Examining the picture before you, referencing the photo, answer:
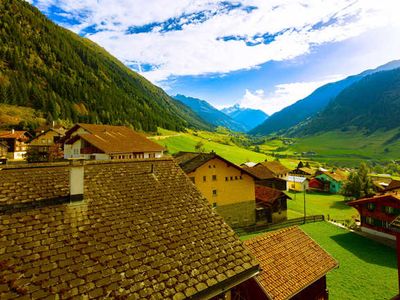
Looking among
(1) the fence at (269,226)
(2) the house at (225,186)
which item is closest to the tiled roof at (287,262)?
(1) the fence at (269,226)

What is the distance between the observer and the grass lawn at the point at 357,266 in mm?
19438

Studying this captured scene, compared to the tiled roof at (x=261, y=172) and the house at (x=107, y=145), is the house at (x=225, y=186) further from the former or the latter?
the tiled roof at (x=261, y=172)

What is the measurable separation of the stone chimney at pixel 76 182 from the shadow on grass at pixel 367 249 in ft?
100

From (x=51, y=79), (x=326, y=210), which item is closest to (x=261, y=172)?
(x=326, y=210)

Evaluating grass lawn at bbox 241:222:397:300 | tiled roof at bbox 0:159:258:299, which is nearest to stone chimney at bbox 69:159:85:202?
tiled roof at bbox 0:159:258:299

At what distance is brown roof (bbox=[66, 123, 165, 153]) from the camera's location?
49.5 metres

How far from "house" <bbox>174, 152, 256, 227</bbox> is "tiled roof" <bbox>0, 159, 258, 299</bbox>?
2627 cm

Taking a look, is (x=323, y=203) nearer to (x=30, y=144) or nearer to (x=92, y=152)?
(x=92, y=152)

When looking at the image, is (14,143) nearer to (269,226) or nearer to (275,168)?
(269,226)

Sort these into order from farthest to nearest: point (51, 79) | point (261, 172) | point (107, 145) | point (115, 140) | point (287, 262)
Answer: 1. point (51, 79)
2. point (261, 172)
3. point (115, 140)
4. point (107, 145)
5. point (287, 262)

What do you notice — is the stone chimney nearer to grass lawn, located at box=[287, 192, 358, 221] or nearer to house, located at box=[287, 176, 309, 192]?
grass lawn, located at box=[287, 192, 358, 221]

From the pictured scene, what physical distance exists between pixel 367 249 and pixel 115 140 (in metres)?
48.6

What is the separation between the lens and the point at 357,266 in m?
24.8

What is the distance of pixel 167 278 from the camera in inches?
269
